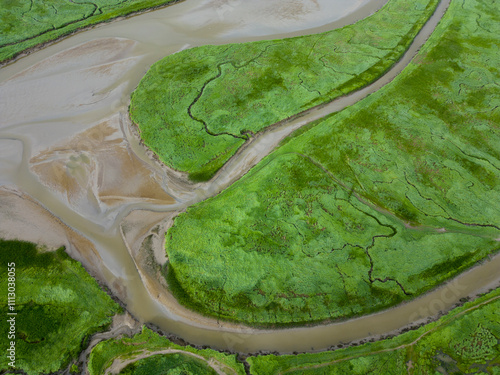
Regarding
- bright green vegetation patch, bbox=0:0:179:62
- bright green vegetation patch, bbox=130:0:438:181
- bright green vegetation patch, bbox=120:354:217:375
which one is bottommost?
bright green vegetation patch, bbox=120:354:217:375

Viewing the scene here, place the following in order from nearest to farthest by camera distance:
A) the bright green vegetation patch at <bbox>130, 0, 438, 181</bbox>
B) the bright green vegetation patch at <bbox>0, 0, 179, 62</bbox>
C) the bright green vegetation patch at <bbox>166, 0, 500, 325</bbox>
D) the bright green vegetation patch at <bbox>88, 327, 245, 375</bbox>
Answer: the bright green vegetation patch at <bbox>88, 327, 245, 375</bbox> < the bright green vegetation patch at <bbox>166, 0, 500, 325</bbox> < the bright green vegetation patch at <bbox>130, 0, 438, 181</bbox> < the bright green vegetation patch at <bbox>0, 0, 179, 62</bbox>

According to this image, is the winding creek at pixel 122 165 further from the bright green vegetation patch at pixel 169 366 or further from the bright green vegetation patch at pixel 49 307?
the bright green vegetation patch at pixel 169 366

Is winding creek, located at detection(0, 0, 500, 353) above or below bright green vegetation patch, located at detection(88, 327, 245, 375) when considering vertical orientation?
above

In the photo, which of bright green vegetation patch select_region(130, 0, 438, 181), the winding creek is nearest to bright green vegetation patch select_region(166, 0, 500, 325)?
the winding creek

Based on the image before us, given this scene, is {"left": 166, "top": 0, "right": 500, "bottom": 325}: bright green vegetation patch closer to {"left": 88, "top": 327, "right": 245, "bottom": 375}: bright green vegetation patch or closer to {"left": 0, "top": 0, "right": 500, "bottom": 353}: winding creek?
{"left": 0, "top": 0, "right": 500, "bottom": 353}: winding creek

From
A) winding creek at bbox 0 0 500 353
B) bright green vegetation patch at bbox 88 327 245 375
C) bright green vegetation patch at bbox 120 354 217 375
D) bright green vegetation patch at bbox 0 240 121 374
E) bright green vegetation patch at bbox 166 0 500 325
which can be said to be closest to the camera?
bright green vegetation patch at bbox 120 354 217 375

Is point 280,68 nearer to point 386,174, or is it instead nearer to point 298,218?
point 386,174

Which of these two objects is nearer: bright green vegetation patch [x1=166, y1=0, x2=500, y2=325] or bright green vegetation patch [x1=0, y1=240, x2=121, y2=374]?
bright green vegetation patch [x1=0, y1=240, x2=121, y2=374]

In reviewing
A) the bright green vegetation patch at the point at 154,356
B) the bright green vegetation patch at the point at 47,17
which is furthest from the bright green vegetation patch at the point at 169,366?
the bright green vegetation patch at the point at 47,17
